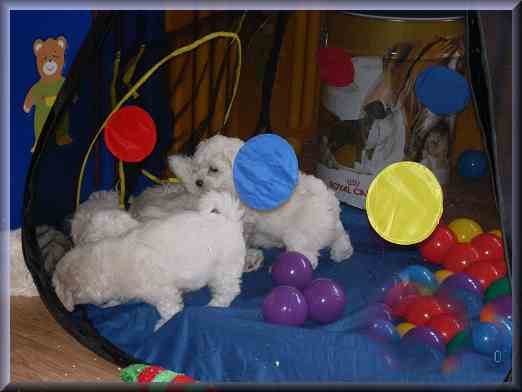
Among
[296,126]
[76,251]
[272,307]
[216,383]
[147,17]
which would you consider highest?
[147,17]

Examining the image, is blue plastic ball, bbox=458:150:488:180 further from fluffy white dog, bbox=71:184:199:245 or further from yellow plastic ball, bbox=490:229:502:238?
fluffy white dog, bbox=71:184:199:245

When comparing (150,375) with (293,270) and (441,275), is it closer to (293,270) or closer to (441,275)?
(293,270)

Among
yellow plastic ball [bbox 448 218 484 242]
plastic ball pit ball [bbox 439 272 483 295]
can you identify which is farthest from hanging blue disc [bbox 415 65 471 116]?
plastic ball pit ball [bbox 439 272 483 295]

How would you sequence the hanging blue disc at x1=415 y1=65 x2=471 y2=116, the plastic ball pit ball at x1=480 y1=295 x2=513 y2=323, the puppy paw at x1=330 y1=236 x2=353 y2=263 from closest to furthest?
the plastic ball pit ball at x1=480 y1=295 x2=513 y2=323
the hanging blue disc at x1=415 y1=65 x2=471 y2=116
the puppy paw at x1=330 y1=236 x2=353 y2=263

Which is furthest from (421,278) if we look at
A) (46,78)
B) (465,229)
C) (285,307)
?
(46,78)

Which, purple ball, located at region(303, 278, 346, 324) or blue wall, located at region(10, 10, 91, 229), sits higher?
blue wall, located at region(10, 10, 91, 229)

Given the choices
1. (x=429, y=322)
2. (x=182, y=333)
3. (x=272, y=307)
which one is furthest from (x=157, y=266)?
(x=429, y=322)

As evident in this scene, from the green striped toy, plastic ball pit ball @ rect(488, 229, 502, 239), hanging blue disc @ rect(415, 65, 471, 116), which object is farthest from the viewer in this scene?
plastic ball pit ball @ rect(488, 229, 502, 239)

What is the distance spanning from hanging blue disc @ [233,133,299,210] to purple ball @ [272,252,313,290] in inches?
6.8

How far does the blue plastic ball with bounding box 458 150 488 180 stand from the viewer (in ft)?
7.44

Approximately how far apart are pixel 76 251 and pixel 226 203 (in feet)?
1.18

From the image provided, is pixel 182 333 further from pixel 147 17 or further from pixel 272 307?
pixel 147 17

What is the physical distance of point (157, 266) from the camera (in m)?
1.84

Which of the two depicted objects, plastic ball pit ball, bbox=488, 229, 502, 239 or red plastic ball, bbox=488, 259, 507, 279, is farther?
plastic ball pit ball, bbox=488, 229, 502, 239
